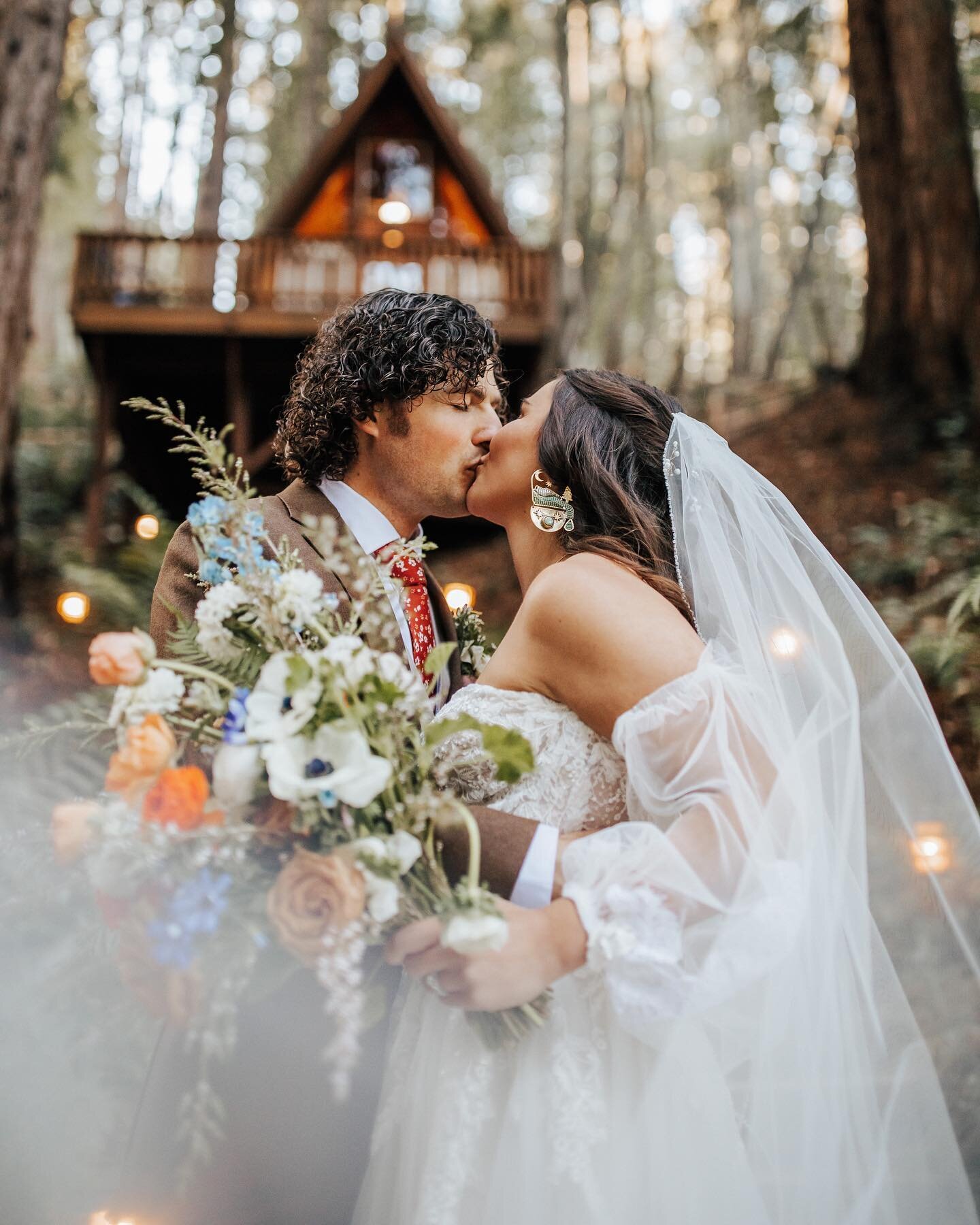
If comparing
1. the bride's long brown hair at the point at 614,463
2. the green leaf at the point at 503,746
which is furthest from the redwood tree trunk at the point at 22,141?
the green leaf at the point at 503,746

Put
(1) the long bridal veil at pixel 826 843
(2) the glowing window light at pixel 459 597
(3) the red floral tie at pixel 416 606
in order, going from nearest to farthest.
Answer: (1) the long bridal veil at pixel 826 843, (3) the red floral tie at pixel 416 606, (2) the glowing window light at pixel 459 597

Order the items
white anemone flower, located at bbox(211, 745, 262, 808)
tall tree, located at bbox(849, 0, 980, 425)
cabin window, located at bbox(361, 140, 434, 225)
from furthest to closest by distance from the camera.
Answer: cabin window, located at bbox(361, 140, 434, 225), tall tree, located at bbox(849, 0, 980, 425), white anemone flower, located at bbox(211, 745, 262, 808)

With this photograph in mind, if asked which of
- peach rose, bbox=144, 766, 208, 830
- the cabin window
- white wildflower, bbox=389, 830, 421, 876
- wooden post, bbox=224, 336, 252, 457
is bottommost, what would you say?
white wildflower, bbox=389, 830, 421, 876

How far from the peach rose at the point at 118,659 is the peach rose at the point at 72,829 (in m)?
0.22

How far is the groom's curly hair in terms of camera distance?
2.78 metres

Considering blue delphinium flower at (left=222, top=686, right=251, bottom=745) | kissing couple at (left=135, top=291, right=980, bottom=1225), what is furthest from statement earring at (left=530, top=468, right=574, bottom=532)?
blue delphinium flower at (left=222, top=686, right=251, bottom=745)

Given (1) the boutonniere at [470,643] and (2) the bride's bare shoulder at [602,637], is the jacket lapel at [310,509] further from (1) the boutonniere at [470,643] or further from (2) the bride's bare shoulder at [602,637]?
(2) the bride's bare shoulder at [602,637]

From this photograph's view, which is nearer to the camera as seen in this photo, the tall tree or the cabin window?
the tall tree

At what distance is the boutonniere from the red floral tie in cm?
10

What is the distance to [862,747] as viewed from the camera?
226 centimetres

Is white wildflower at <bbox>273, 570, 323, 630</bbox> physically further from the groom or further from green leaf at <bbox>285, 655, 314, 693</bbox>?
the groom

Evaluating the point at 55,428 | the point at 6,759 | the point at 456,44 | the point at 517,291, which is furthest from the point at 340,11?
the point at 6,759

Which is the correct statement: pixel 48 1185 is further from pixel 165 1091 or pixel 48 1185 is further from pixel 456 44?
pixel 456 44

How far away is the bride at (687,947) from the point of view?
1.82 metres
